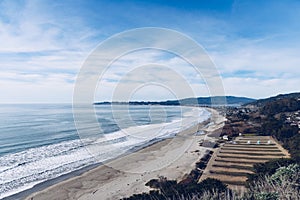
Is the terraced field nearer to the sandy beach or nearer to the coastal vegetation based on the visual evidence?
the coastal vegetation

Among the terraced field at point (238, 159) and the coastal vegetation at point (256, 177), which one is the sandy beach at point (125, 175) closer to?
the coastal vegetation at point (256, 177)

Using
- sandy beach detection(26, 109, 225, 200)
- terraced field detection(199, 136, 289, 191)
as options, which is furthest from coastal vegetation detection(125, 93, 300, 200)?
sandy beach detection(26, 109, 225, 200)

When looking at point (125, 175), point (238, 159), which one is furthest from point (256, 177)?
point (125, 175)

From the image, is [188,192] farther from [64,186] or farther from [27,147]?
[27,147]

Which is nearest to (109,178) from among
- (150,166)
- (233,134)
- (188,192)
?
(150,166)

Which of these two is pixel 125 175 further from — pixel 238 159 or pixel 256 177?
pixel 238 159

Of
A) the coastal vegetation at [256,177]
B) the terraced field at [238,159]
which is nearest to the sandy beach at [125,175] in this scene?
the coastal vegetation at [256,177]
